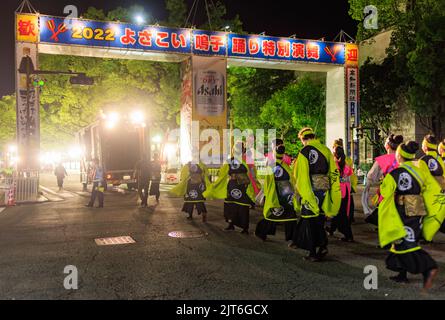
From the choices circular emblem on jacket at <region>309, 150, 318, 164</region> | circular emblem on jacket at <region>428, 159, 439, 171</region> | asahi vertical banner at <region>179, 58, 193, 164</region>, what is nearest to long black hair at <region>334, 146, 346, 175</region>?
circular emblem on jacket at <region>428, 159, 439, 171</region>

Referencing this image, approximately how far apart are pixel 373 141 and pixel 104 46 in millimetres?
16585

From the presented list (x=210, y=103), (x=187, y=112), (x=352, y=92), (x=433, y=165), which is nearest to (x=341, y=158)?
(x=433, y=165)

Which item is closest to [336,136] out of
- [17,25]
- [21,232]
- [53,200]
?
[53,200]

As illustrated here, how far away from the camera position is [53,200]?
56.3 ft

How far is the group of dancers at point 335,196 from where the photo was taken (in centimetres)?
540

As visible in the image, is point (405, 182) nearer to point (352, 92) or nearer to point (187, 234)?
point (187, 234)

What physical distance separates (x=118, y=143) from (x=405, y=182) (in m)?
15.5

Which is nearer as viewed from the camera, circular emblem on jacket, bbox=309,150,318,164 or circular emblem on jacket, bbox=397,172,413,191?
circular emblem on jacket, bbox=397,172,413,191

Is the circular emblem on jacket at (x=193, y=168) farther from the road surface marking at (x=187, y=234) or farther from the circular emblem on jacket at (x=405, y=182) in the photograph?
the circular emblem on jacket at (x=405, y=182)

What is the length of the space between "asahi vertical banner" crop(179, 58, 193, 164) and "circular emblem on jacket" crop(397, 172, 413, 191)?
15.9 m

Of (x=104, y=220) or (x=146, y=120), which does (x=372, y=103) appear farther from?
(x=104, y=220)

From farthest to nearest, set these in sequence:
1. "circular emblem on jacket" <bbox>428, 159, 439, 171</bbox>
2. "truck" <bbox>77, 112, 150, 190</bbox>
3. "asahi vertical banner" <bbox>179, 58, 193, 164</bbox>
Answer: "asahi vertical banner" <bbox>179, 58, 193, 164</bbox> → "truck" <bbox>77, 112, 150, 190</bbox> → "circular emblem on jacket" <bbox>428, 159, 439, 171</bbox>

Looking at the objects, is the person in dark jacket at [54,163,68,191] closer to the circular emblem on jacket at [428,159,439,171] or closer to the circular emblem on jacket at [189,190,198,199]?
the circular emblem on jacket at [189,190,198,199]

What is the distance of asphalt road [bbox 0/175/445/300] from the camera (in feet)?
17.2
